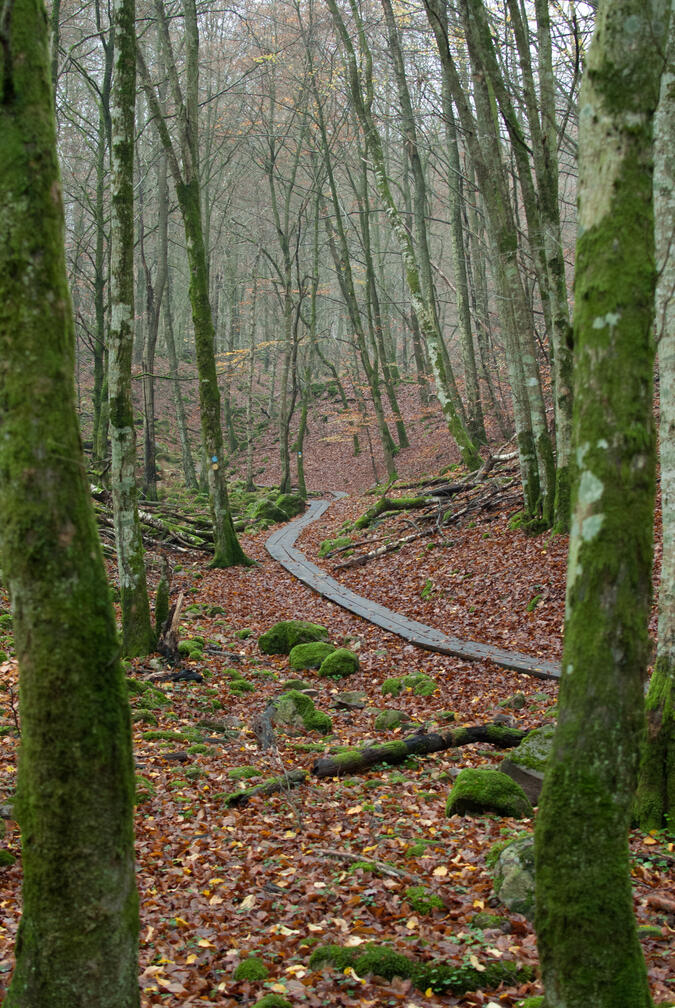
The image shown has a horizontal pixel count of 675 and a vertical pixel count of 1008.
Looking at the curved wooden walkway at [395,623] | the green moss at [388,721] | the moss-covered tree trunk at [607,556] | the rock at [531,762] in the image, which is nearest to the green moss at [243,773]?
the green moss at [388,721]

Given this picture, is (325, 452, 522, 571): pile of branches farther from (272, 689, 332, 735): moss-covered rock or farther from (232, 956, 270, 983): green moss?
(232, 956, 270, 983): green moss

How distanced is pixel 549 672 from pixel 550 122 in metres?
7.33

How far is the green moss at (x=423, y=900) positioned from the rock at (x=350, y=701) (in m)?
4.25

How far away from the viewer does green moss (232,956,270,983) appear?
349 centimetres

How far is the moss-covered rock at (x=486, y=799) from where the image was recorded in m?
5.51

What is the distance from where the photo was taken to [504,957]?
3.62m

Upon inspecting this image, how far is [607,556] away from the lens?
2564mm

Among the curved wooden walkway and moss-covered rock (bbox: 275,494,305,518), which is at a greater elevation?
moss-covered rock (bbox: 275,494,305,518)

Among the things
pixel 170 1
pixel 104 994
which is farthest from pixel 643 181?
pixel 170 1

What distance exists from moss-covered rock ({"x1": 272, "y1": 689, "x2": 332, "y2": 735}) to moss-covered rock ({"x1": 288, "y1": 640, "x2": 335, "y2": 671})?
176cm

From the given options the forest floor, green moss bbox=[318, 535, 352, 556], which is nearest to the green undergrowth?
the forest floor

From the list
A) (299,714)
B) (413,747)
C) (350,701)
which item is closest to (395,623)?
(350,701)

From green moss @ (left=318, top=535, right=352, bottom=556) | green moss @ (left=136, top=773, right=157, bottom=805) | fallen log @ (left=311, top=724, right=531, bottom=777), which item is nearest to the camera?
green moss @ (left=136, top=773, right=157, bottom=805)

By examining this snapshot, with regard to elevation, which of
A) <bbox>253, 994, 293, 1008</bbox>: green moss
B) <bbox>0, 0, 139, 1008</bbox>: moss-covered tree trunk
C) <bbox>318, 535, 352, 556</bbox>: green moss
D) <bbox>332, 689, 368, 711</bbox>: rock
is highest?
<bbox>0, 0, 139, 1008</bbox>: moss-covered tree trunk
